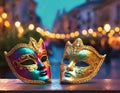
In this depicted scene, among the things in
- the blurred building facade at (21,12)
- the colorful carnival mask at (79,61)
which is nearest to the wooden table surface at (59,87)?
the colorful carnival mask at (79,61)

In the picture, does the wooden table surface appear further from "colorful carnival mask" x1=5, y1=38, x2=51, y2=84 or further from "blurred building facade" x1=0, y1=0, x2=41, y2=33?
"blurred building facade" x1=0, y1=0, x2=41, y2=33

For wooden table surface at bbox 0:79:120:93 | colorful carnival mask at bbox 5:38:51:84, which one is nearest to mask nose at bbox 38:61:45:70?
colorful carnival mask at bbox 5:38:51:84

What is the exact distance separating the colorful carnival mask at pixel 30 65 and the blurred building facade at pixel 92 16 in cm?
3364

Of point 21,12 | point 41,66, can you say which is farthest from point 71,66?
point 21,12

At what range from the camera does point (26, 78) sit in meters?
3.36

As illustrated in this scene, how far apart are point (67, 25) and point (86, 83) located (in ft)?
141

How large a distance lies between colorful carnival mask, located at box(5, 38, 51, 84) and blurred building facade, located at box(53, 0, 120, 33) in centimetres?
3364

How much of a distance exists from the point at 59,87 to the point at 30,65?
0.38 meters

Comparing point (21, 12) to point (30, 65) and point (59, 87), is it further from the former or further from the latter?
point (59, 87)

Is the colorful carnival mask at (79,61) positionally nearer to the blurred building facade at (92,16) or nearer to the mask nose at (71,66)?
the mask nose at (71,66)

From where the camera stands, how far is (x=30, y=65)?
3.38 m

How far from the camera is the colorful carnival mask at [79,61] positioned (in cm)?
336

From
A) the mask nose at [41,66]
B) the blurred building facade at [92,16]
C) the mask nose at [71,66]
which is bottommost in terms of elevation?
the mask nose at [71,66]

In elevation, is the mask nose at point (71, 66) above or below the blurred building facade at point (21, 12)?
below
